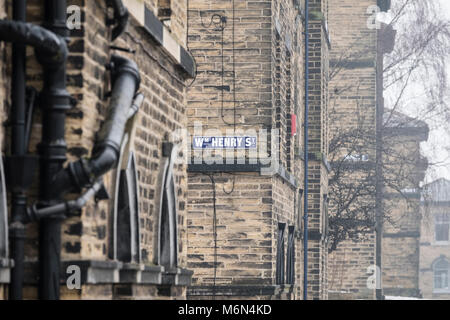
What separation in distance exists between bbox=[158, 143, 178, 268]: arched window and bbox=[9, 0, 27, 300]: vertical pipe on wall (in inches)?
123

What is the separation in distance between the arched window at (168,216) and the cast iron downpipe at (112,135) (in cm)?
175

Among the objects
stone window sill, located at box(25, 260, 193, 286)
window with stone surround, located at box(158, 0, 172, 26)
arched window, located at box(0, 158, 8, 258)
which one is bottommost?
stone window sill, located at box(25, 260, 193, 286)

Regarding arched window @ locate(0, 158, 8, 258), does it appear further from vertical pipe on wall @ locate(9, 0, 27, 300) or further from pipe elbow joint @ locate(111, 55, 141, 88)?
pipe elbow joint @ locate(111, 55, 141, 88)

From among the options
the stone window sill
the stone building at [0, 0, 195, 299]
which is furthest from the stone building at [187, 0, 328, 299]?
the stone building at [0, 0, 195, 299]

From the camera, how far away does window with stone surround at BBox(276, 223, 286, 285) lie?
16984 mm

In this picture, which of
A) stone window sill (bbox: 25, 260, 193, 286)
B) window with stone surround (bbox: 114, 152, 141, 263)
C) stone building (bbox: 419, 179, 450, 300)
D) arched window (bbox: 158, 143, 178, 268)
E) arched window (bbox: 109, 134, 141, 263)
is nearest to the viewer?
stone window sill (bbox: 25, 260, 193, 286)

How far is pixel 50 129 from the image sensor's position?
696 centimetres

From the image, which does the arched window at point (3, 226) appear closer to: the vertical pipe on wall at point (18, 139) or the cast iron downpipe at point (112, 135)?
the vertical pipe on wall at point (18, 139)

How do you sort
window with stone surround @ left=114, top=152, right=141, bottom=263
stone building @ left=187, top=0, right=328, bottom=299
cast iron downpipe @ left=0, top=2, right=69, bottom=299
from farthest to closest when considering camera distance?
stone building @ left=187, top=0, right=328, bottom=299 → window with stone surround @ left=114, top=152, right=141, bottom=263 → cast iron downpipe @ left=0, top=2, right=69, bottom=299

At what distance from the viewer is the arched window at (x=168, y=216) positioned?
997 centimetres

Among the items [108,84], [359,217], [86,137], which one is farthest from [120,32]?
[359,217]

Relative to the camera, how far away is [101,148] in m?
7.29

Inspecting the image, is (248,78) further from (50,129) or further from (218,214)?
(50,129)

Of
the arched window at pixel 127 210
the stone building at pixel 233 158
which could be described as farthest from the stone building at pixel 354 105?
the arched window at pixel 127 210
